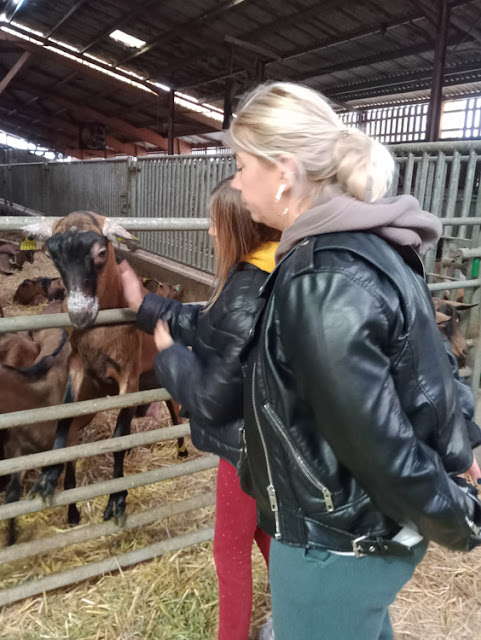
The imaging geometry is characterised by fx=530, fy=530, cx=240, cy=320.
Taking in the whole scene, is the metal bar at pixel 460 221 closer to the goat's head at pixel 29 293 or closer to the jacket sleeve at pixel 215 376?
the jacket sleeve at pixel 215 376

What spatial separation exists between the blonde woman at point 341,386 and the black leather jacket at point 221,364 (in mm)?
218

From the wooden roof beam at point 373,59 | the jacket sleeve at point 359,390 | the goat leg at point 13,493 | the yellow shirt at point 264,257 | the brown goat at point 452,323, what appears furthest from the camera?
the wooden roof beam at point 373,59

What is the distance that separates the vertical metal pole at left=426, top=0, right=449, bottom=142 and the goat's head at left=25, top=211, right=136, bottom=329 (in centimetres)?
707

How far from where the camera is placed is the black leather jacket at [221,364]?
1.34 metres

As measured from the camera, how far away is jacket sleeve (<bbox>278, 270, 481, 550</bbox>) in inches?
36.3

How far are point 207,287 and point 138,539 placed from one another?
3.74m

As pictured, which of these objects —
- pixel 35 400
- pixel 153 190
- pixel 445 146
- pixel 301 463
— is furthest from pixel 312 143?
pixel 153 190

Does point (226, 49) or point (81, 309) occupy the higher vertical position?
point (226, 49)

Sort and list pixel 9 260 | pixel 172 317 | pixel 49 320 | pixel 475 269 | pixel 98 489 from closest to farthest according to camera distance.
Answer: pixel 172 317 → pixel 49 320 → pixel 98 489 → pixel 475 269 → pixel 9 260

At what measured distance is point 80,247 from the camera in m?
2.06

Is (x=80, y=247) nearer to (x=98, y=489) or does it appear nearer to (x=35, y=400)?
(x=98, y=489)

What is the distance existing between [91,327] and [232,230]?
1121 millimetres

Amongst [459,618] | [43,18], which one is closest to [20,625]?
[459,618]

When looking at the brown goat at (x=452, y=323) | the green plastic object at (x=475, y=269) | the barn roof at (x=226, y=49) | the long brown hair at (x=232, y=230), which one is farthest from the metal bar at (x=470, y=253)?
the barn roof at (x=226, y=49)
